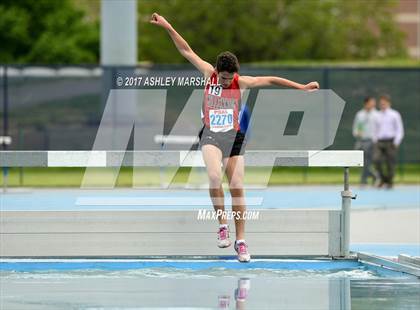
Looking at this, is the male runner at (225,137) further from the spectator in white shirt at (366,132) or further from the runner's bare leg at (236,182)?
the spectator in white shirt at (366,132)

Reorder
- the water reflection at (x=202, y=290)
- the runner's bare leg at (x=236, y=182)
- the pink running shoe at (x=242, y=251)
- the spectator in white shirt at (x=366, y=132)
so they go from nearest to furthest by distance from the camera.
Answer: the water reflection at (x=202, y=290), the pink running shoe at (x=242, y=251), the runner's bare leg at (x=236, y=182), the spectator in white shirt at (x=366, y=132)

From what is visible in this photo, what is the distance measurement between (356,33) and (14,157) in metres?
53.1

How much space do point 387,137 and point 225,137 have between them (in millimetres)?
14696

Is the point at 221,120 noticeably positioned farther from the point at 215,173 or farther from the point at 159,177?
the point at 159,177

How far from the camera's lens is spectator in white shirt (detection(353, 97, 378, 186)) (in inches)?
1068

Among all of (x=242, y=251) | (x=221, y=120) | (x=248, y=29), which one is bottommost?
(x=242, y=251)

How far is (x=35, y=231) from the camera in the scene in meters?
12.7

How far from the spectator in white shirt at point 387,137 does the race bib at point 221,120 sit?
47.4ft

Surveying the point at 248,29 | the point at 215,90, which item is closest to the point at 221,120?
the point at 215,90

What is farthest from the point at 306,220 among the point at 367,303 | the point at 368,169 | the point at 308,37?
the point at 308,37

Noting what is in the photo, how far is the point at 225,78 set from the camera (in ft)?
40.7

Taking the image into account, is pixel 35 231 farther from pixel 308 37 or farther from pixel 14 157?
pixel 308 37

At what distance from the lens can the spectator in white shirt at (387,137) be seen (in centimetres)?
2661

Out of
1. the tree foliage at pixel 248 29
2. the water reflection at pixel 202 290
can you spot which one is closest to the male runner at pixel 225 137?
the water reflection at pixel 202 290
